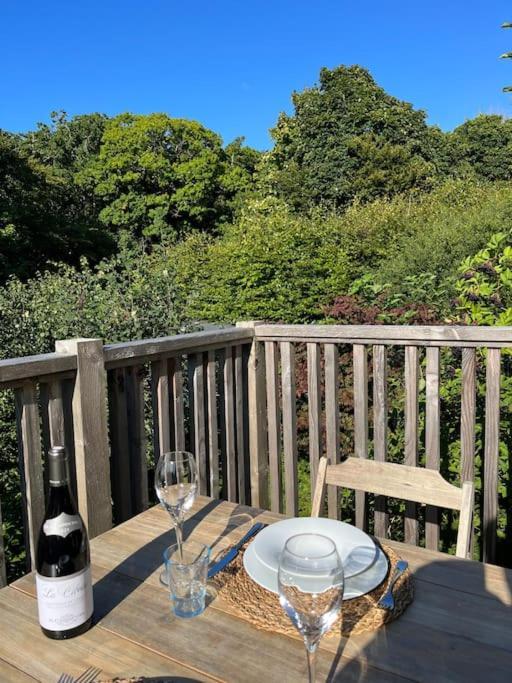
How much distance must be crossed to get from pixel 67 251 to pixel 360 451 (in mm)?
17210

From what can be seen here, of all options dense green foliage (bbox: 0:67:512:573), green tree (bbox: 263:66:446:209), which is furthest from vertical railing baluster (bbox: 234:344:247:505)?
green tree (bbox: 263:66:446:209)

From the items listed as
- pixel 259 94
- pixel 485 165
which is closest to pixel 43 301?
pixel 485 165

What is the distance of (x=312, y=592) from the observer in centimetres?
73

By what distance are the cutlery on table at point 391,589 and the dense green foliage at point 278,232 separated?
165 cm

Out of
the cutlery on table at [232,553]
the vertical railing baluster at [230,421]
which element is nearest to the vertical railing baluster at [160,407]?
the vertical railing baluster at [230,421]

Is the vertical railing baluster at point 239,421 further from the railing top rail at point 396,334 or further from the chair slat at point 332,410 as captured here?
the chair slat at point 332,410

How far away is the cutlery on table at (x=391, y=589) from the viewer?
931mm

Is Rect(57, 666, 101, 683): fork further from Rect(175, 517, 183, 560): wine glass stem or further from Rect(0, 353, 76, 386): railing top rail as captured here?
Rect(0, 353, 76, 386): railing top rail

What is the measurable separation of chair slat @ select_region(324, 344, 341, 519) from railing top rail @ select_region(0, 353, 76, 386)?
1.10m

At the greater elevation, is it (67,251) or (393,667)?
(67,251)

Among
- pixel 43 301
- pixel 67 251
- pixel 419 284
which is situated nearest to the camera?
pixel 43 301

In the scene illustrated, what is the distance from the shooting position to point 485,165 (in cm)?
2061

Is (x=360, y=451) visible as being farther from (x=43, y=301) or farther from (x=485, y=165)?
(x=485, y=165)

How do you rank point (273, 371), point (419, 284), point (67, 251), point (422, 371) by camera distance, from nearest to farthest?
point (273, 371) < point (422, 371) < point (419, 284) < point (67, 251)
